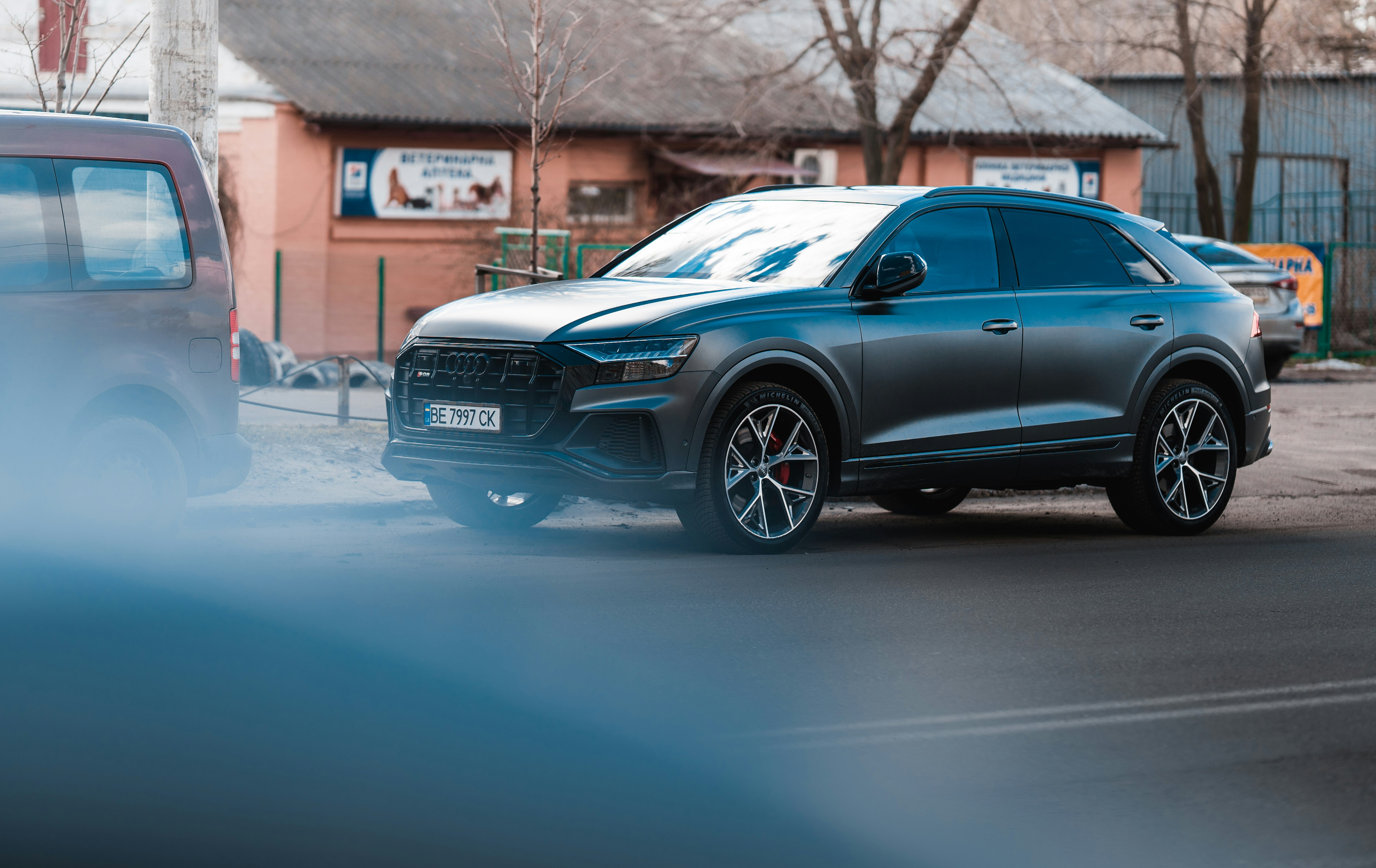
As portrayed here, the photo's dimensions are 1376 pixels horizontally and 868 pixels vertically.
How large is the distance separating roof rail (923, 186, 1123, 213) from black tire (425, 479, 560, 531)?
247cm

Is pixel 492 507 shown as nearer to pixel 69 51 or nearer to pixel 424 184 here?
pixel 69 51

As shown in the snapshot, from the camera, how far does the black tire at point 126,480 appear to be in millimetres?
7512

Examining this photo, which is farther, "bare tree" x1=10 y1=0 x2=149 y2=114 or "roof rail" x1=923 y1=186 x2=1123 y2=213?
"bare tree" x1=10 y1=0 x2=149 y2=114

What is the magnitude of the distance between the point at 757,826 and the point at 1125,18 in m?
23.8

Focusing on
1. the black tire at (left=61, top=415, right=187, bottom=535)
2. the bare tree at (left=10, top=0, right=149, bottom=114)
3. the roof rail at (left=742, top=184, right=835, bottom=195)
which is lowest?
the black tire at (left=61, top=415, right=187, bottom=535)

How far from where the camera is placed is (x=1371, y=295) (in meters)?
25.4

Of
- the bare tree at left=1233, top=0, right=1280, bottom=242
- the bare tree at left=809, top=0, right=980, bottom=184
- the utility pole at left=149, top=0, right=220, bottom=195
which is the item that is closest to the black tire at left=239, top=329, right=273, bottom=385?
the utility pole at left=149, top=0, right=220, bottom=195

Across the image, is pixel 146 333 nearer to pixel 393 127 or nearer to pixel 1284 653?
pixel 1284 653

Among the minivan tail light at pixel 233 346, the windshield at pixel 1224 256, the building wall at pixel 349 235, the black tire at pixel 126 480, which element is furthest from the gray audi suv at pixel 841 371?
the building wall at pixel 349 235

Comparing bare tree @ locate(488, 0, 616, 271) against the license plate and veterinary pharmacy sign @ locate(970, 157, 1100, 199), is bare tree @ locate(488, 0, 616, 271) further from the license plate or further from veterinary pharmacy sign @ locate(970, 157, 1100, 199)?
veterinary pharmacy sign @ locate(970, 157, 1100, 199)

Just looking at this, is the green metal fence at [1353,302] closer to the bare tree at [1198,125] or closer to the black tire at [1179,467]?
the bare tree at [1198,125]

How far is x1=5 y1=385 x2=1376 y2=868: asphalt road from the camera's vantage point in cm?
449

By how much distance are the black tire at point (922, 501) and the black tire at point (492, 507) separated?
2.36m

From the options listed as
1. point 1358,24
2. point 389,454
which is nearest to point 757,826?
point 389,454
